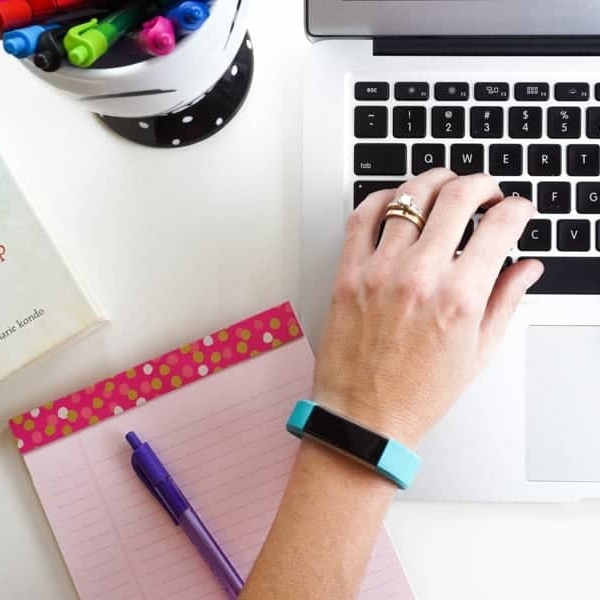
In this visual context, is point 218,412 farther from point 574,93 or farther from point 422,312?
point 574,93

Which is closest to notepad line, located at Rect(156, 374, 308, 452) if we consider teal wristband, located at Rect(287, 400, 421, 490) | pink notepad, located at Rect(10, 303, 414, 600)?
pink notepad, located at Rect(10, 303, 414, 600)

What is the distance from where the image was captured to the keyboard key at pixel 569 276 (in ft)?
1.84

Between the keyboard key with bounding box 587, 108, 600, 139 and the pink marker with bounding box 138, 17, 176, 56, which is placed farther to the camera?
the keyboard key with bounding box 587, 108, 600, 139

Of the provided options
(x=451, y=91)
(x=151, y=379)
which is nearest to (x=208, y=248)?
(x=151, y=379)

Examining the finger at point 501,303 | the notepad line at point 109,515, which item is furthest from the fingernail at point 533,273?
the notepad line at point 109,515

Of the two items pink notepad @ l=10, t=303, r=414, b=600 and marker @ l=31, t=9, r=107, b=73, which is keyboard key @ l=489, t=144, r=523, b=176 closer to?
pink notepad @ l=10, t=303, r=414, b=600

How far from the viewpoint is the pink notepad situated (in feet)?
1.99

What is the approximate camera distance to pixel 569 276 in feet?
1.86

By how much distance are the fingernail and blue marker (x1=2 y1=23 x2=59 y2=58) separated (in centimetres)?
32

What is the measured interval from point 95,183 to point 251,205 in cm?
12

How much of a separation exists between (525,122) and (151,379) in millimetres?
327

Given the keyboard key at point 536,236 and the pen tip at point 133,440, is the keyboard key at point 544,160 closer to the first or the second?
the keyboard key at point 536,236

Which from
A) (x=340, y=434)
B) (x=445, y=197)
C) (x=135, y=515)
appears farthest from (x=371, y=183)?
(x=135, y=515)

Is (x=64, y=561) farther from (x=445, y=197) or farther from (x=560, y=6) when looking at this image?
(x=560, y=6)
